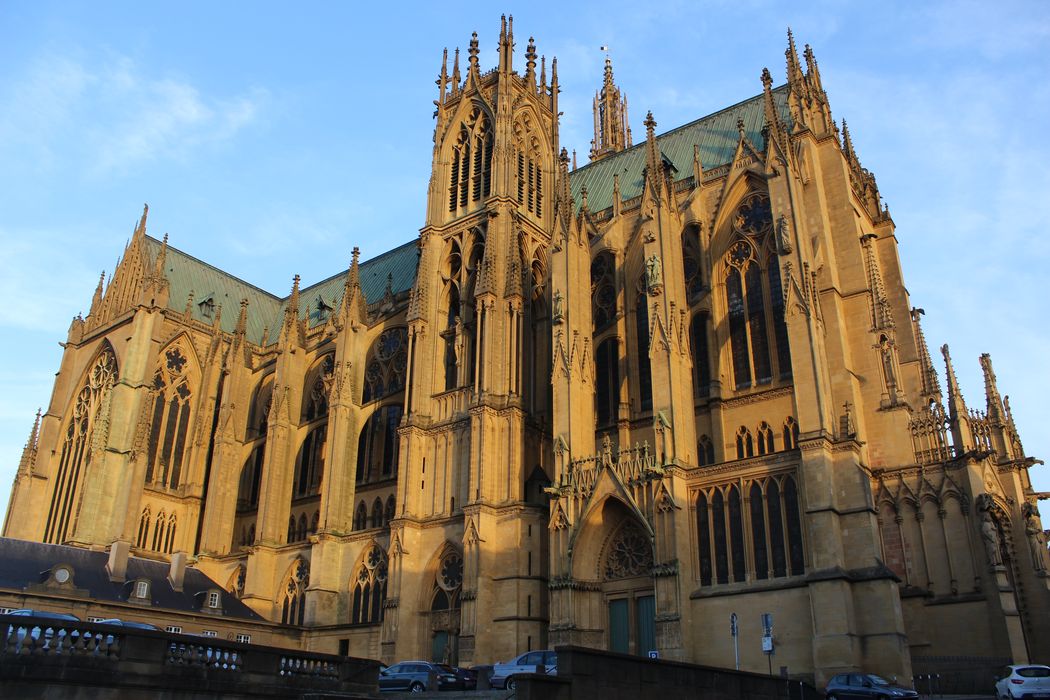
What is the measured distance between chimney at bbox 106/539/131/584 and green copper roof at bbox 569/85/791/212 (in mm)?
27798

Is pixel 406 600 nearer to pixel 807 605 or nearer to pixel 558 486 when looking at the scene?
pixel 558 486

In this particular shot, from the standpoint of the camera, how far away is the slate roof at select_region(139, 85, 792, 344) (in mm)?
44062

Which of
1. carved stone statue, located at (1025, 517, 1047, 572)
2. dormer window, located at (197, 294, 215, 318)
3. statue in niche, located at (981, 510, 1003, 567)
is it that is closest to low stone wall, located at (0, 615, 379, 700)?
statue in niche, located at (981, 510, 1003, 567)

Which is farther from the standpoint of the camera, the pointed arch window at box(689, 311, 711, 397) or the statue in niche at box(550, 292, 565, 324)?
the statue in niche at box(550, 292, 565, 324)

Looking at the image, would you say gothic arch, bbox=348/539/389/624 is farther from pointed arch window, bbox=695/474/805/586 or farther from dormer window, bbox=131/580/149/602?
pointed arch window, bbox=695/474/805/586

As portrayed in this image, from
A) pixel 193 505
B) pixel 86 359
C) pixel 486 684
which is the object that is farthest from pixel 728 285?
pixel 86 359

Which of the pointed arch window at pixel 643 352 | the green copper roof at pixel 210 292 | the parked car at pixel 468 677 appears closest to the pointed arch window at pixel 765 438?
the pointed arch window at pixel 643 352

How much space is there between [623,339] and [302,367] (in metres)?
20.9

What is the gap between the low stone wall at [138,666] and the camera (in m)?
15.8

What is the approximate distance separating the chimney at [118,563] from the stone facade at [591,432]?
4562mm

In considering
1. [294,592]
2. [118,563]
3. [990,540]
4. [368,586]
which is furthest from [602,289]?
[118,563]

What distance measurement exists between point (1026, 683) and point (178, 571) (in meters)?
35.6

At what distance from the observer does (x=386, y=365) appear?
164ft

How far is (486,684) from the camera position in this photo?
1134 inches
